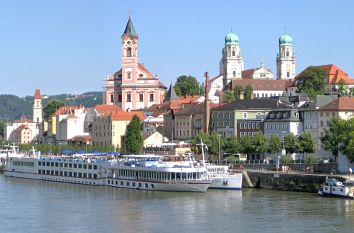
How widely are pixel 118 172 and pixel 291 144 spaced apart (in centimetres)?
1253

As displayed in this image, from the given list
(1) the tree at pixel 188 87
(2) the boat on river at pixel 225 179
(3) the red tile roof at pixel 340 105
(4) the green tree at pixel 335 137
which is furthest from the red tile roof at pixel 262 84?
(2) the boat on river at pixel 225 179

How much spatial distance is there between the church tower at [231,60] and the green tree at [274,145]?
75.9m

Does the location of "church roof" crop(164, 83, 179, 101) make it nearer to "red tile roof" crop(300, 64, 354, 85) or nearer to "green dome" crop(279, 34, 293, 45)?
"red tile roof" crop(300, 64, 354, 85)

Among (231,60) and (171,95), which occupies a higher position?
(231,60)

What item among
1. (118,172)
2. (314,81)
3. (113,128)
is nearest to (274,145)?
(118,172)

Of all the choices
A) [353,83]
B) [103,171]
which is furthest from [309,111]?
[353,83]

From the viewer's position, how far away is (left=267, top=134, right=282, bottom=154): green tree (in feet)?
211

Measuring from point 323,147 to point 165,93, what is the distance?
51.4 m

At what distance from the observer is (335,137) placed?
57.9m

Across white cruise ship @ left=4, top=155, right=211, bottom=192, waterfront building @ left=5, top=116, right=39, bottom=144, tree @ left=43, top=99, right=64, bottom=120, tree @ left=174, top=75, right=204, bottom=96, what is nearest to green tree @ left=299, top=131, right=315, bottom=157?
white cruise ship @ left=4, top=155, right=211, bottom=192

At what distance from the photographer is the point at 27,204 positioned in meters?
47.8

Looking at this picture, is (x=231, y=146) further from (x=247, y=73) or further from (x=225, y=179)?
(x=247, y=73)

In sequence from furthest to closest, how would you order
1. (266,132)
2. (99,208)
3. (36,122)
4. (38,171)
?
(36,122) < (266,132) < (38,171) < (99,208)

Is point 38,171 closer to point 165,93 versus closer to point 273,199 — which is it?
point 273,199
